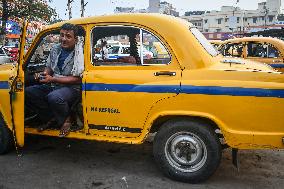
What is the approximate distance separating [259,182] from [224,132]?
36.6 inches

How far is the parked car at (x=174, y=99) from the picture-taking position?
13.3 feet

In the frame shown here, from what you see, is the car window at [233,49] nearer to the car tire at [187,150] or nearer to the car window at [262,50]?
the car window at [262,50]

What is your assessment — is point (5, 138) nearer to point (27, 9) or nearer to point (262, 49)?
point (262, 49)

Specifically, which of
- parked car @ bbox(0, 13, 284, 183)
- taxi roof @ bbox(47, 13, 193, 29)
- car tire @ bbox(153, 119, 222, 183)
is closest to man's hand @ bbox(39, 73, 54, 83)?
parked car @ bbox(0, 13, 284, 183)

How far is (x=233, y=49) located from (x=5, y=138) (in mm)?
8002

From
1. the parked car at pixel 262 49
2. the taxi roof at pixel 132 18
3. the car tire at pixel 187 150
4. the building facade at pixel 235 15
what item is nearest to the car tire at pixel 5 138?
the taxi roof at pixel 132 18

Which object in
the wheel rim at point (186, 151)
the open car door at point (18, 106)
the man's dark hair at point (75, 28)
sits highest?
the man's dark hair at point (75, 28)

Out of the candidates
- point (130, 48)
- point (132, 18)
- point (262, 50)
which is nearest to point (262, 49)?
point (262, 50)

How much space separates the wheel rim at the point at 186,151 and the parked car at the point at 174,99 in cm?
1

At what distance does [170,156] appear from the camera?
14.9ft

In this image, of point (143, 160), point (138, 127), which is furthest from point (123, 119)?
point (143, 160)

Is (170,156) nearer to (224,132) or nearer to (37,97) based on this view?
(224,132)

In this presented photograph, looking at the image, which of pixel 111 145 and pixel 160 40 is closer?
pixel 160 40

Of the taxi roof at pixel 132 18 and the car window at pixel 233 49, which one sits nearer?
the taxi roof at pixel 132 18
